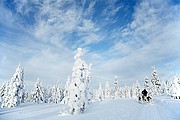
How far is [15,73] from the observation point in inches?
2474

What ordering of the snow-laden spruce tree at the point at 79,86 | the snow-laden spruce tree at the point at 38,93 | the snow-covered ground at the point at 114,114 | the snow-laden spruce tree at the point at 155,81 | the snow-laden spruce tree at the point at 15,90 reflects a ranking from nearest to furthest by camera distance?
the snow-covered ground at the point at 114,114
the snow-laden spruce tree at the point at 79,86
the snow-laden spruce tree at the point at 15,90
the snow-laden spruce tree at the point at 38,93
the snow-laden spruce tree at the point at 155,81

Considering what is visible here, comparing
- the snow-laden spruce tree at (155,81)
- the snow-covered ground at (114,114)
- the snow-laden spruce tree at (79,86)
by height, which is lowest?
the snow-covered ground at (114,114)

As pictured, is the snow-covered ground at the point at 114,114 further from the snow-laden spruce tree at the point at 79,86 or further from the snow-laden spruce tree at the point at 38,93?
the snow-laden spruce tree at the point at 38,93

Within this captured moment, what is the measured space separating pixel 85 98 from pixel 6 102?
1620 inches

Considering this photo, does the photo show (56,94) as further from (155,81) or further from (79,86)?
(79,86)

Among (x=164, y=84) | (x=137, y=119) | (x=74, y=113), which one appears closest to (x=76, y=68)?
(x=74, y=113)

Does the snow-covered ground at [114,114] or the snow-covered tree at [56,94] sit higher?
the snow-covered tree at [56,94]

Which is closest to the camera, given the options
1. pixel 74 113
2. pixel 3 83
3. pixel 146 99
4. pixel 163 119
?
pixel 163 119

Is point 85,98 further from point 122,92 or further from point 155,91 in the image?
point 122,92

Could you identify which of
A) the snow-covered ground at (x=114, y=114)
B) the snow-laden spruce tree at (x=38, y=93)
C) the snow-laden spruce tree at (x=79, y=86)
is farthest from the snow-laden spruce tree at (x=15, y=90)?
the snow-laden spruce tree at (x=79, y=86)

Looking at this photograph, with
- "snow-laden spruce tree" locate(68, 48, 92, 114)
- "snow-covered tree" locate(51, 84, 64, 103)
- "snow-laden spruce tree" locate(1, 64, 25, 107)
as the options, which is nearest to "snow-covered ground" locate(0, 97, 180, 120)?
"snow-laden spruce tree" locate(68, 48, 92, 114)

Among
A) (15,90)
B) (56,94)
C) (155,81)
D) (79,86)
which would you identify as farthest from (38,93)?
(79,86)

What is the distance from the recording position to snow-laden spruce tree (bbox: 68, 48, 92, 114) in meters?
29.1

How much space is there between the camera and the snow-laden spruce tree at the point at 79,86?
2908cm
